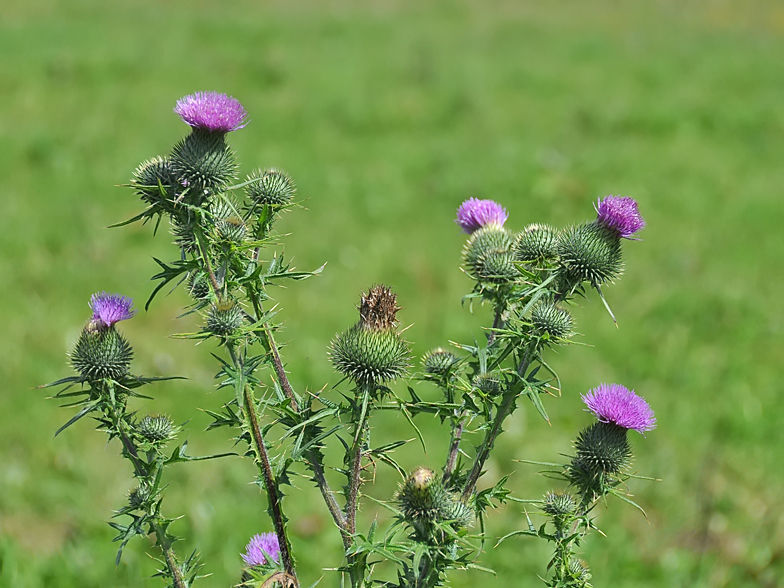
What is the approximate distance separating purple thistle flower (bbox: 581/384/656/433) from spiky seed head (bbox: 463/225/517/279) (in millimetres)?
373

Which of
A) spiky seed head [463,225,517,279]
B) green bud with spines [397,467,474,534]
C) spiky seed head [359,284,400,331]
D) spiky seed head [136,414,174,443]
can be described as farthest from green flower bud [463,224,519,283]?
spiky seed head [136,414,174,443]

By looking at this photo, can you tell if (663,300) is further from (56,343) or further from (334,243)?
(56,343)

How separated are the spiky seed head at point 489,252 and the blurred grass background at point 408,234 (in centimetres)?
65

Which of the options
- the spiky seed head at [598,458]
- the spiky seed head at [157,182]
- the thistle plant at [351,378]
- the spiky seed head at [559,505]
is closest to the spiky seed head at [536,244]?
the thistle plant at [351,378]

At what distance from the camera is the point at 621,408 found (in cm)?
183

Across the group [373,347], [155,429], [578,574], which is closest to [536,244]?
[373,347]

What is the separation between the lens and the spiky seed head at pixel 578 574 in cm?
158

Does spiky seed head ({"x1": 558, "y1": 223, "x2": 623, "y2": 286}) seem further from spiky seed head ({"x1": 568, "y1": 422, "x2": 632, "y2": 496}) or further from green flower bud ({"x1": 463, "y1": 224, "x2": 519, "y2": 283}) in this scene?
spiky seed head ({"x1": 568, "y1": 422, "x2": 632, "y2": 496})

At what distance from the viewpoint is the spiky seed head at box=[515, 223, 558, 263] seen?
5.96 feet

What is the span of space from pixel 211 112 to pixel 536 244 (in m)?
0.82

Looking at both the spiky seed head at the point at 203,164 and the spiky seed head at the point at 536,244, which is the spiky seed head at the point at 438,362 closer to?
the spiky seed head at the point at 536,244

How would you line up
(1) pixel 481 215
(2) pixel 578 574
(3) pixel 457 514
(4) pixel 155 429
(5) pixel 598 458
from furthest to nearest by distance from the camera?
(1) pixel 481 215
(5) pixel 598 458
(4) pixel 155 429
(2) pixel 578 574
(3) pixel 457 514

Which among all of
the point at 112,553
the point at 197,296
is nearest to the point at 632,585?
the point at 112,553

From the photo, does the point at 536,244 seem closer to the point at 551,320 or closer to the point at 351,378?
the point at 551,320
